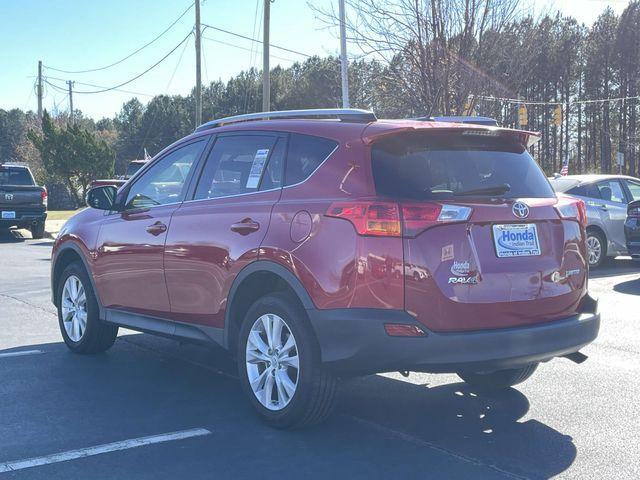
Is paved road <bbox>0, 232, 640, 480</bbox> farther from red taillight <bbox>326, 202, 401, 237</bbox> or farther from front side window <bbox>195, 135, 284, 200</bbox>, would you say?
front side window <bbox>195, 135, 284, 200</bbox>

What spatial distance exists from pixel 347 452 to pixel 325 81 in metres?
52.4

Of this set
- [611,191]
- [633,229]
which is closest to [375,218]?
[633,229]

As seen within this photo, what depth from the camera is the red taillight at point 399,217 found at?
428 cm

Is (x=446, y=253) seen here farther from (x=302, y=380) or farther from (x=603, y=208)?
(x=603, y=208)

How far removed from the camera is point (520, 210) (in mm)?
4602

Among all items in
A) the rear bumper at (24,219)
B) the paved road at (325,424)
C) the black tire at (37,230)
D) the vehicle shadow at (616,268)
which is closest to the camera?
the paved road at (325,424)

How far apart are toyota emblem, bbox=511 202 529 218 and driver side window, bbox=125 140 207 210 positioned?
2378 mm

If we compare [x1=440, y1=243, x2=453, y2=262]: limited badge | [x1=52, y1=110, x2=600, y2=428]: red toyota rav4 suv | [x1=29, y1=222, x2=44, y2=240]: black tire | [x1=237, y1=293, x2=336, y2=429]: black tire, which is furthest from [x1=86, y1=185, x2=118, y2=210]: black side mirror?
[x1=29, y1=222, x2=44, y2=240]: black tire

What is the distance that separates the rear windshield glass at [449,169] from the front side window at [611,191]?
9178 mm

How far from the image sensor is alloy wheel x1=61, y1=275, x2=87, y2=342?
6.97 m

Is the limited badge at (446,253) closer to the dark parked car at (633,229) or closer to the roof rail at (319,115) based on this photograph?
the roof rail at (319,115)

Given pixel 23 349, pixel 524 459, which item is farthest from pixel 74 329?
pixel 524 459

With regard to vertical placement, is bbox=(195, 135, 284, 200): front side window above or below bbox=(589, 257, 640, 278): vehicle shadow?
above

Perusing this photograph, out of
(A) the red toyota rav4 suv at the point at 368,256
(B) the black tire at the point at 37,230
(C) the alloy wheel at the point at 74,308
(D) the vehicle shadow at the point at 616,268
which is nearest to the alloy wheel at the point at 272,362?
(A) the red toyota rav4 suv at the point at 368,256
